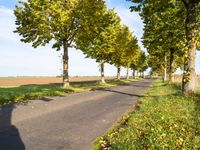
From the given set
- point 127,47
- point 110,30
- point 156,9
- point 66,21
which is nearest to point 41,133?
point 156,9

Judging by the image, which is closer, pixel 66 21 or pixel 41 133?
pixel 41 133

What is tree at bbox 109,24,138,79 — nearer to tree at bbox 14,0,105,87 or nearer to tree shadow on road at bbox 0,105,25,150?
tree at bbox 14,0,105,87

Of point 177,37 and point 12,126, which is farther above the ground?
A: point 177,37

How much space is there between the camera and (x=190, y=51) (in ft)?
59.7

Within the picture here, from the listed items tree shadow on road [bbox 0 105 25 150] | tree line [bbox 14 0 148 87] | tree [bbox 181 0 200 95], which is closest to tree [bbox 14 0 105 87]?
tree line [bbox 14 0 148 87]

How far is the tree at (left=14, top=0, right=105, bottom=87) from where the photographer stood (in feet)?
93.9

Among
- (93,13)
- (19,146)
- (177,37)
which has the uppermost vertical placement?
(93,13)

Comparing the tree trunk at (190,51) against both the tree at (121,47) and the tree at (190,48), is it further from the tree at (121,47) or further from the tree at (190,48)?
the tree at (121,47)

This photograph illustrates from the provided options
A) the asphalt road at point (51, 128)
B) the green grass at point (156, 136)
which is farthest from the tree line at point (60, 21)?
the green grass at point (156, 136)

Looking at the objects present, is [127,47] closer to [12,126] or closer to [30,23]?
[30,23]

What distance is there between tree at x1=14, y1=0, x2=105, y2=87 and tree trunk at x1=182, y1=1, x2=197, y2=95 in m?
13.8

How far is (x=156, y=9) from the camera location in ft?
66.5

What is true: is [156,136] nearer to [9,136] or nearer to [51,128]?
[51,128]

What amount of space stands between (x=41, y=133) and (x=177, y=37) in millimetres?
26494
